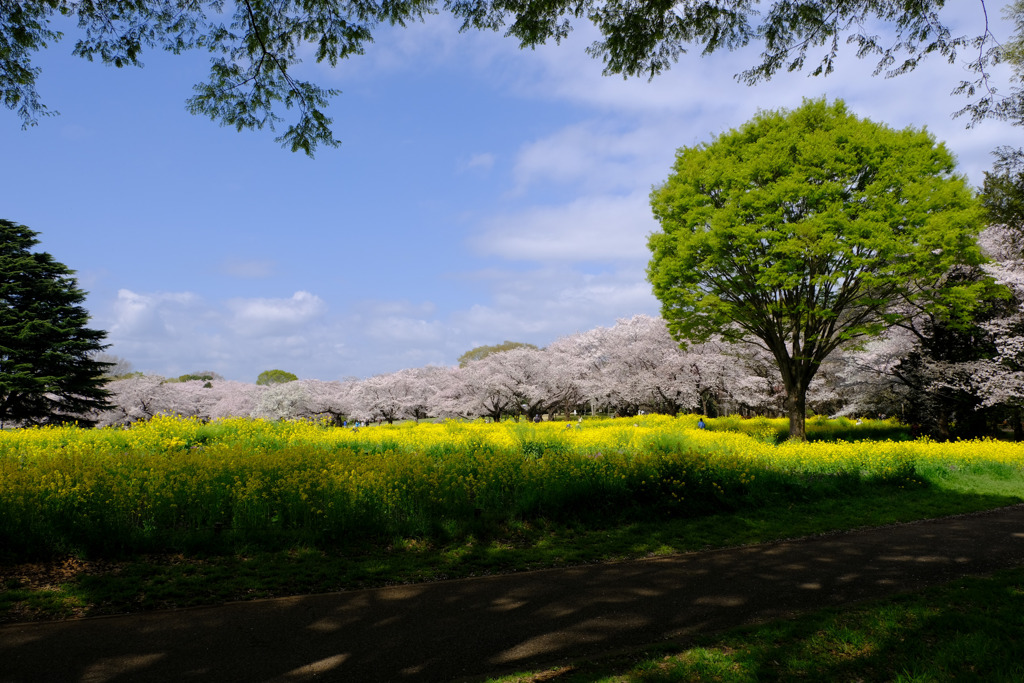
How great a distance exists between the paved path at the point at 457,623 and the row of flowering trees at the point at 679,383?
19.2 m

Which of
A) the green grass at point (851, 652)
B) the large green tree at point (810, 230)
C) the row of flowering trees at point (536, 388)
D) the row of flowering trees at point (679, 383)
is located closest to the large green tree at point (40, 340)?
the row of flowering trees at point (679, 383)

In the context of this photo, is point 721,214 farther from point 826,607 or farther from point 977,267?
point 826,607

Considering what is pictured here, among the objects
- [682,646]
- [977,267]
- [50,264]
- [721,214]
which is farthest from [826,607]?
[50,264]

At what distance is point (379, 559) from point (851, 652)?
5059 millimetres

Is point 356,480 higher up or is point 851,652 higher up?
point 356,480

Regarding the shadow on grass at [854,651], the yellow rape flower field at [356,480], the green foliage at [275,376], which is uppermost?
the green foliage at [275,376]

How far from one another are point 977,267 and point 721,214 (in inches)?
445

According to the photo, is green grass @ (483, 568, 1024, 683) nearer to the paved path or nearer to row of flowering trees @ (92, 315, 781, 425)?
the paved path

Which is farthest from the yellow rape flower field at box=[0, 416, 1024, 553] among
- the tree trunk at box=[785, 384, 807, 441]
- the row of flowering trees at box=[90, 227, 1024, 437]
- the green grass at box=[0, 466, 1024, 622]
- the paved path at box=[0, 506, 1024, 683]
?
the row of flowering trees at box=[90, 227, 1024, 437]

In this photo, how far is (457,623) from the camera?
4934 mm

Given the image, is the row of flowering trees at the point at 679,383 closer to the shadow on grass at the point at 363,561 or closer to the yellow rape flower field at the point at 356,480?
the yellow rape flower field at the point at 356,480

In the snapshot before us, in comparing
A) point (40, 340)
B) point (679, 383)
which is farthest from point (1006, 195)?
point (40, 340)

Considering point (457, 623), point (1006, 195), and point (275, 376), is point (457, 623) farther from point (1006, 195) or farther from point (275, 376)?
point (275, 376)

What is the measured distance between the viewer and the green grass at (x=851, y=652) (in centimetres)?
386
